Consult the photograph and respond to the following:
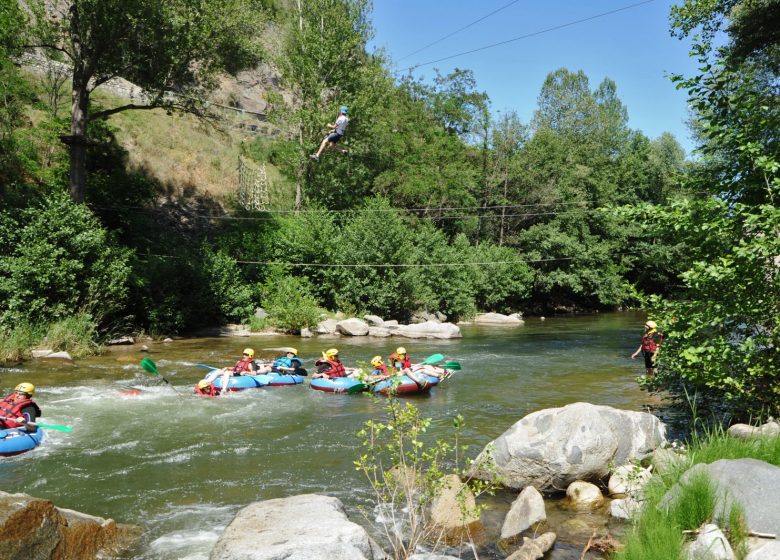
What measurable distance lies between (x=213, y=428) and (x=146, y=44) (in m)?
14.5

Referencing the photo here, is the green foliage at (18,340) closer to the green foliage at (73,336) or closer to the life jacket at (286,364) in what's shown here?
the green foliage at (73,336)

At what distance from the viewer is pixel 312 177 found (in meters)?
30.8

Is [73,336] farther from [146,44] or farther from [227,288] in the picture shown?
[146,44]

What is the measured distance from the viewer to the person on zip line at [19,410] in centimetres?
814

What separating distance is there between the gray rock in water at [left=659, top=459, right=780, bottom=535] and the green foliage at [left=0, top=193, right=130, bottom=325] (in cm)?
1579

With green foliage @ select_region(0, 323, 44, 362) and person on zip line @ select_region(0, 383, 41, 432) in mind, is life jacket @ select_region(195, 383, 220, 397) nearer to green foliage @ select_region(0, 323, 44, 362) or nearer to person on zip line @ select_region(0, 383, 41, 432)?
person on zip line @ select_region(0, 383, 41, 432)

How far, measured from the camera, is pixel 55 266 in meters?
15.6

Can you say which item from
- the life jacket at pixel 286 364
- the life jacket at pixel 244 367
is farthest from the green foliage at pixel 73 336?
the life jacket at pixel 286 364

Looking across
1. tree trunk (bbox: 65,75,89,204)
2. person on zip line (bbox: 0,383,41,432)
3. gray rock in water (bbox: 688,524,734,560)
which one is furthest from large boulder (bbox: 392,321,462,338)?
gray rock in water (bbox: 688,524,734,560)

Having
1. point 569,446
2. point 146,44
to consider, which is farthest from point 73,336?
point 569,446

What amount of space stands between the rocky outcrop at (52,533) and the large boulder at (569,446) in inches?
148

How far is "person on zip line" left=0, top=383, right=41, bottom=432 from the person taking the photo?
814 centimetres

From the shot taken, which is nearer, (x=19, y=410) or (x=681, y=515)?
(x=681, y=515)

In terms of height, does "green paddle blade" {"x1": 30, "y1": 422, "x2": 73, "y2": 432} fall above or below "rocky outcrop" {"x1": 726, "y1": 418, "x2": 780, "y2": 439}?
below
